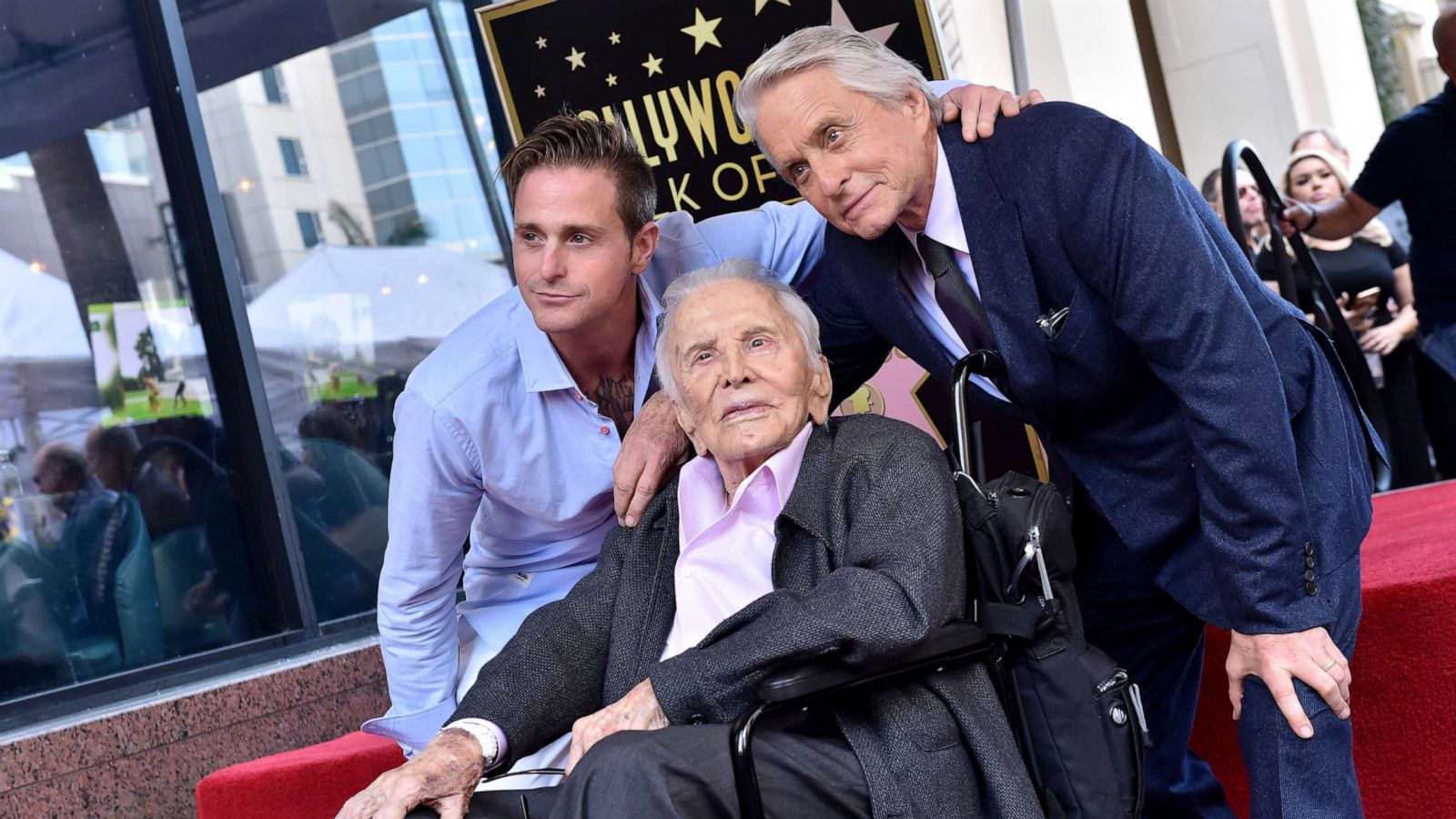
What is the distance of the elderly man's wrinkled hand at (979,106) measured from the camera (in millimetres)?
1938

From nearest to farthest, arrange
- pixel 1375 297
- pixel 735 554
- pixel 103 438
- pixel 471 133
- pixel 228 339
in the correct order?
pixel 735 554, pixel 103 438, pixel 228 339, pixel 1375 297, pixel 471 133

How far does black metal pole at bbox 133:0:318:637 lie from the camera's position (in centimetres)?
406

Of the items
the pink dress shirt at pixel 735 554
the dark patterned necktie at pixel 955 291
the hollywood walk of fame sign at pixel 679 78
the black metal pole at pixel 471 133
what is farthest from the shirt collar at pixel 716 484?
the black metal pole at pixel 471 133

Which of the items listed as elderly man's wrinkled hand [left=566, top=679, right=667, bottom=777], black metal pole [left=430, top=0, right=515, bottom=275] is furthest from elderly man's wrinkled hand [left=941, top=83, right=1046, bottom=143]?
black metal pole [left=430, top=0, right=515, bottom=275]

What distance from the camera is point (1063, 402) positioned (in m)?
1.92

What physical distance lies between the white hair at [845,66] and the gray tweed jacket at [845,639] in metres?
0.48

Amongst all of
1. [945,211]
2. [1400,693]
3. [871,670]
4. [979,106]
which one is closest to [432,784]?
[871,670]

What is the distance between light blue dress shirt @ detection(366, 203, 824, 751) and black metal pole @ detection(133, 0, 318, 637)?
173 centimetres

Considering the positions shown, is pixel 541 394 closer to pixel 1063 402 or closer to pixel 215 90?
pixel 1063 402

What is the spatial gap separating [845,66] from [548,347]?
789 mm

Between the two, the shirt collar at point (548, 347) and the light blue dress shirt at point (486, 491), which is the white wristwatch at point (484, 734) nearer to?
the light blue dress shirt at point (486, 491)

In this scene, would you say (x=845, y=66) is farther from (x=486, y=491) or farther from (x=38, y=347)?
(x=38, y=347)

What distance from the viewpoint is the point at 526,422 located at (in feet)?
7.95

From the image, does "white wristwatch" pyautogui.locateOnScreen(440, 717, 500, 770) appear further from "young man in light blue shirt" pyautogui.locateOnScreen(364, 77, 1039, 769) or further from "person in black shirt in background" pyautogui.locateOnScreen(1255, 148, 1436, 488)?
"person in black shirt in background" pyautogui.locateOnScreen(1255, 148, 1436, 488)
